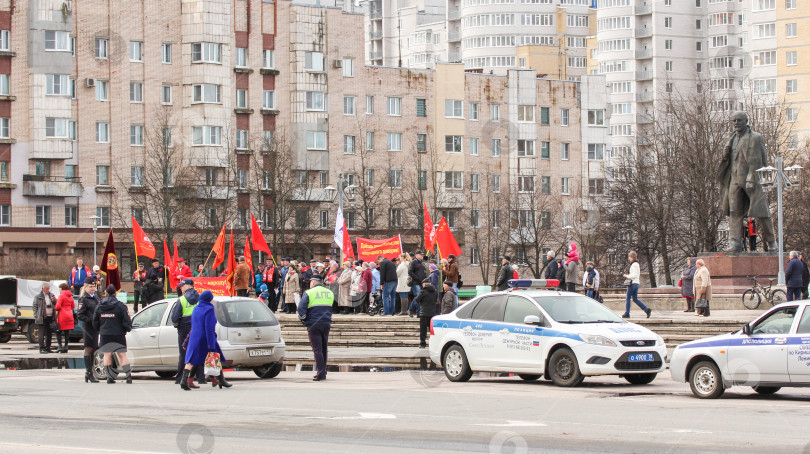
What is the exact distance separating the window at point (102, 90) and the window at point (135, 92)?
4.61 ft

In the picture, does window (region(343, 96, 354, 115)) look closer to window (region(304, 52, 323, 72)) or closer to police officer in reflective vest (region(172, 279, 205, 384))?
window (region(304, 52, 323, 72))

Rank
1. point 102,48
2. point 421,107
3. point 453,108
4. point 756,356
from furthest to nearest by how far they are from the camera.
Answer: point 453,108
point 421,107
point 102,48
point 756,356

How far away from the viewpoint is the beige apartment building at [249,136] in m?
71.9

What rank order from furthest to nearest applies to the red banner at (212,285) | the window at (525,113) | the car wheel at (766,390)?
1. the window at (525,113)
2. the red banner at (212,285)
3. the car wheel at (766,390)

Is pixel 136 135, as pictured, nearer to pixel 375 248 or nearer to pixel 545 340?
pixel 375 248

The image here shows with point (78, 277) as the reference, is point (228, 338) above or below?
below

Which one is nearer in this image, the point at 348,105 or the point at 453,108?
the point at 348,105

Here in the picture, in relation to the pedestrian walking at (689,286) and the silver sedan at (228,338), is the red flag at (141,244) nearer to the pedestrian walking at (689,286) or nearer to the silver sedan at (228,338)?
the silver sedan at (228,338)

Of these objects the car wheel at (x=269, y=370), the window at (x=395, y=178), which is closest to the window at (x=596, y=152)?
the window at (x=395, y=178)

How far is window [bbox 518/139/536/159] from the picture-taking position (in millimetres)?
90438

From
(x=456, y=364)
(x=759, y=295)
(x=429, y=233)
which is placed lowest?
(x=456, y=364)

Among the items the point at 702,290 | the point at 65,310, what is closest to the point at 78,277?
the point at 65,310

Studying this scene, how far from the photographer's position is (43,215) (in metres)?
72.6

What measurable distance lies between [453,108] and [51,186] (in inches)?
1152
